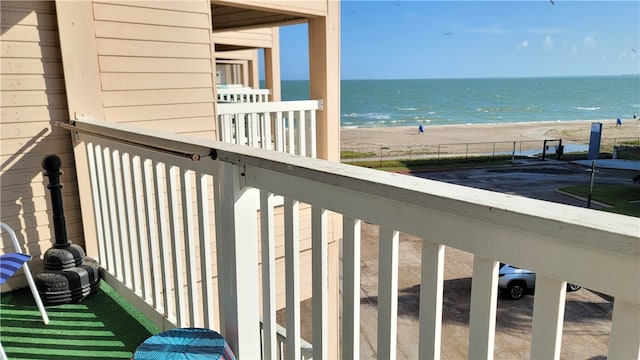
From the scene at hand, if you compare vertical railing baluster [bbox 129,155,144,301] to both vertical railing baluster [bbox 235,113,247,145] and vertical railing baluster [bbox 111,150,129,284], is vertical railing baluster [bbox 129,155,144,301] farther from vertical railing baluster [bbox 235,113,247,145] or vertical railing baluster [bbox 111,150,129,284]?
vertical railing baluster [bbox 235,113,247,145]

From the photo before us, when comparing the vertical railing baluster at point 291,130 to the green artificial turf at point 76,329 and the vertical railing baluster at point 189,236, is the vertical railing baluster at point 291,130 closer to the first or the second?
the green artificial turf at point 76,329

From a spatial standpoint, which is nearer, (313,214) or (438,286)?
(438,286)

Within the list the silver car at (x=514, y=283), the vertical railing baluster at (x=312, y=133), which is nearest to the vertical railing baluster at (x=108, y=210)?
the vertical railing baluster at (x=312, y=133)

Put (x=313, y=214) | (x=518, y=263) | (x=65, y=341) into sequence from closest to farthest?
(x=518, y=263) < (x=313, y=214) < (x=65, y=341)

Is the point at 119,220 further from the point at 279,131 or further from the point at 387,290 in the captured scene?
the point at 279,131

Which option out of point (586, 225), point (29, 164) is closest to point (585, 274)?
point (586, 225)

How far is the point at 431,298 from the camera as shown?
1008mm

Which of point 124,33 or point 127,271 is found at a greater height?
point 124,33

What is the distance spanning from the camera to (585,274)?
72cm

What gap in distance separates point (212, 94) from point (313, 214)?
2814 mm

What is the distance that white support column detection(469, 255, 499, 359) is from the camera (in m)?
0.89

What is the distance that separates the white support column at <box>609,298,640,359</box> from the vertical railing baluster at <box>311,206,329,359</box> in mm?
700

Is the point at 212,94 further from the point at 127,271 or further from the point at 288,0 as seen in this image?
the point at 127,271

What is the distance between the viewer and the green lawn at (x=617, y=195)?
11.3 metres
